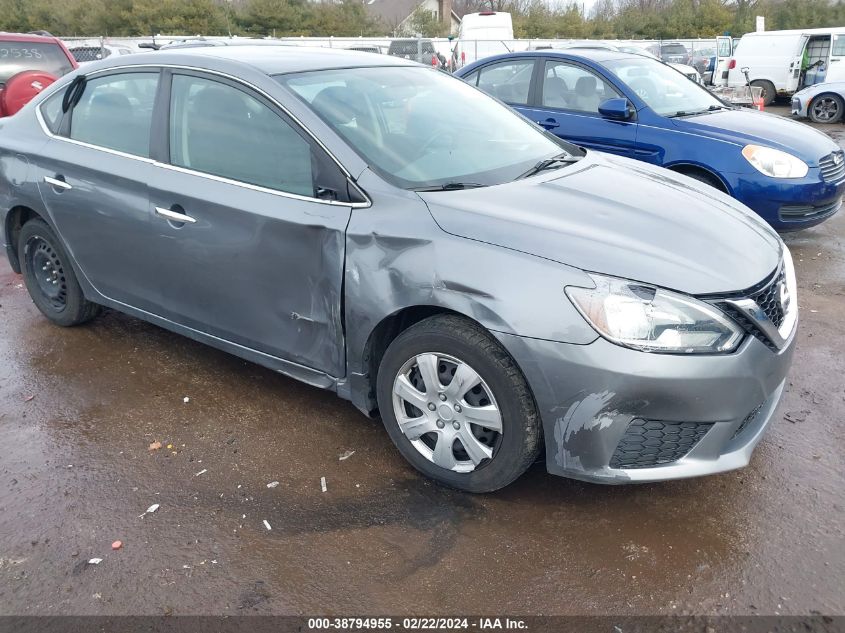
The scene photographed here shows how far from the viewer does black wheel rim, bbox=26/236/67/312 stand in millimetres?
4371

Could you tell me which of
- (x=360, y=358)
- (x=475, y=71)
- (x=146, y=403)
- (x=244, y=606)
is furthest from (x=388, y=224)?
(x=475, y=71)

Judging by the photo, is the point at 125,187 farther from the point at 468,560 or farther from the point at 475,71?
the point at 475,71

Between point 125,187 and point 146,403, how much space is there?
114 centimetres

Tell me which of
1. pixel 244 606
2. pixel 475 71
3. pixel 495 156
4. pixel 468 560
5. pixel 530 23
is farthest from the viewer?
pixel 530 23

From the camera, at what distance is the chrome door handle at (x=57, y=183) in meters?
3.94

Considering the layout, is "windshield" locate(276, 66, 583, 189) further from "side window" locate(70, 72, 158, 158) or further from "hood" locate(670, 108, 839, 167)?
"hood" locate(670, 108, 839, 167)

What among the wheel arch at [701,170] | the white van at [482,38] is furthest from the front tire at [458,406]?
the white van at [482,38]

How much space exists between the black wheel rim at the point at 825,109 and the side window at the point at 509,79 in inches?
428

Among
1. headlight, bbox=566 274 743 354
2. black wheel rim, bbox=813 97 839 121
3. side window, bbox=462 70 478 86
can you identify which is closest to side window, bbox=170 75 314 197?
headlight, bbox=566 274 743 354

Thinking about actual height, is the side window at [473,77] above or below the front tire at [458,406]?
above

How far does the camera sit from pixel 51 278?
449 cm

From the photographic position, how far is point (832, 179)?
5.84m

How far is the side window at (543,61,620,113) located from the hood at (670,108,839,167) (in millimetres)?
788

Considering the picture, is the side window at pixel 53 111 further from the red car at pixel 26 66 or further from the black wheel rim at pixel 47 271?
the red car at pixel 26 66
